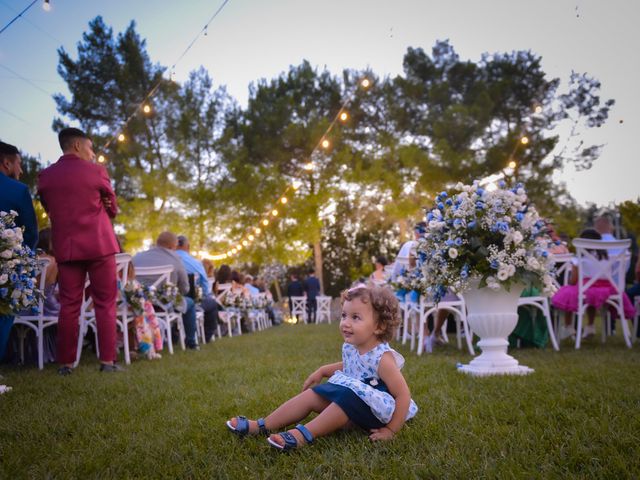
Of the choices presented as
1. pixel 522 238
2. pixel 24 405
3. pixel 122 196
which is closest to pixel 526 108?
pixel 122 196

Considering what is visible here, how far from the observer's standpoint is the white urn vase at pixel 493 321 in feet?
13.8

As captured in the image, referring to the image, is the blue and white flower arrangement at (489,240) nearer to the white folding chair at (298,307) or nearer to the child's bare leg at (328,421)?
the child's bare leg at (328,421)

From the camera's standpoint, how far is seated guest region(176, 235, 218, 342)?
799cm

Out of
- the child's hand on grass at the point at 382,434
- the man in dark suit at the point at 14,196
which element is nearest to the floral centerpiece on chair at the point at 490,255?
the child's hand on grass at the point at 382,434

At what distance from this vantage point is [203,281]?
323 inches

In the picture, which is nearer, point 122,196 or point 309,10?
point 309,10

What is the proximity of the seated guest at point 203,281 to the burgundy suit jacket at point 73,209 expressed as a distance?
10.2 ft

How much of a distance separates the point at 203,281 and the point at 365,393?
632 cm

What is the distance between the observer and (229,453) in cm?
207

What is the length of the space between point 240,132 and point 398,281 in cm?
2065

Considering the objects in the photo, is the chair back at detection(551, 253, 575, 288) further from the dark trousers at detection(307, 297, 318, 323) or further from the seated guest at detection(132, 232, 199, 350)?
the dark trousers at detection(307, 297, 318, 323)

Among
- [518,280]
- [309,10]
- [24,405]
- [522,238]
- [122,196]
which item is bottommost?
[24,405]

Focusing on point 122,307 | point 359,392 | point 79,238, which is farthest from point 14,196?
point 359,392

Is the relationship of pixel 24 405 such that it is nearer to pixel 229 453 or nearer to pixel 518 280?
pixel 229 453
